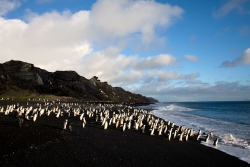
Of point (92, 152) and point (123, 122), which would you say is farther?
point (123, 122)

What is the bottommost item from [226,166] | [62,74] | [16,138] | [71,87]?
[226,166]

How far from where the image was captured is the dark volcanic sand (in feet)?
37.3

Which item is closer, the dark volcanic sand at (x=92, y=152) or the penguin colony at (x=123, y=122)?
the dark volcanic sand at (x=92, y=152)

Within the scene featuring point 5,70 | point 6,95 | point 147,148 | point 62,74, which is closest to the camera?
point 147,148

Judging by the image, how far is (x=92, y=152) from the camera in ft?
43.7

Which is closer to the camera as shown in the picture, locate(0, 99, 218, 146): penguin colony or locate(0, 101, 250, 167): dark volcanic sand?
locate(0, 101, 250, 167): dark volcanic sand

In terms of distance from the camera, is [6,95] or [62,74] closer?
[6,95]

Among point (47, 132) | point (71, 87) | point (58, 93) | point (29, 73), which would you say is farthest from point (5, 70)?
point (47, 132)

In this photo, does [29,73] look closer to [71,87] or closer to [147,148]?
[71,87]

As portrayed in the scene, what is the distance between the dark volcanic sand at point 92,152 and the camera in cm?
1138

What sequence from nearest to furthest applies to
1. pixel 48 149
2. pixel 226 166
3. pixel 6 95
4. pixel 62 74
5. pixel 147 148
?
1. pixel 48 149
2. pixel 226 166
3. pixel 147 148
4. pixel 6 95
5. pixel 62 74

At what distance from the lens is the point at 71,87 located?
12744 centimetres

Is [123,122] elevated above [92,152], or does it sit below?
above

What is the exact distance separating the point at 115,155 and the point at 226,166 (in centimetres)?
729
